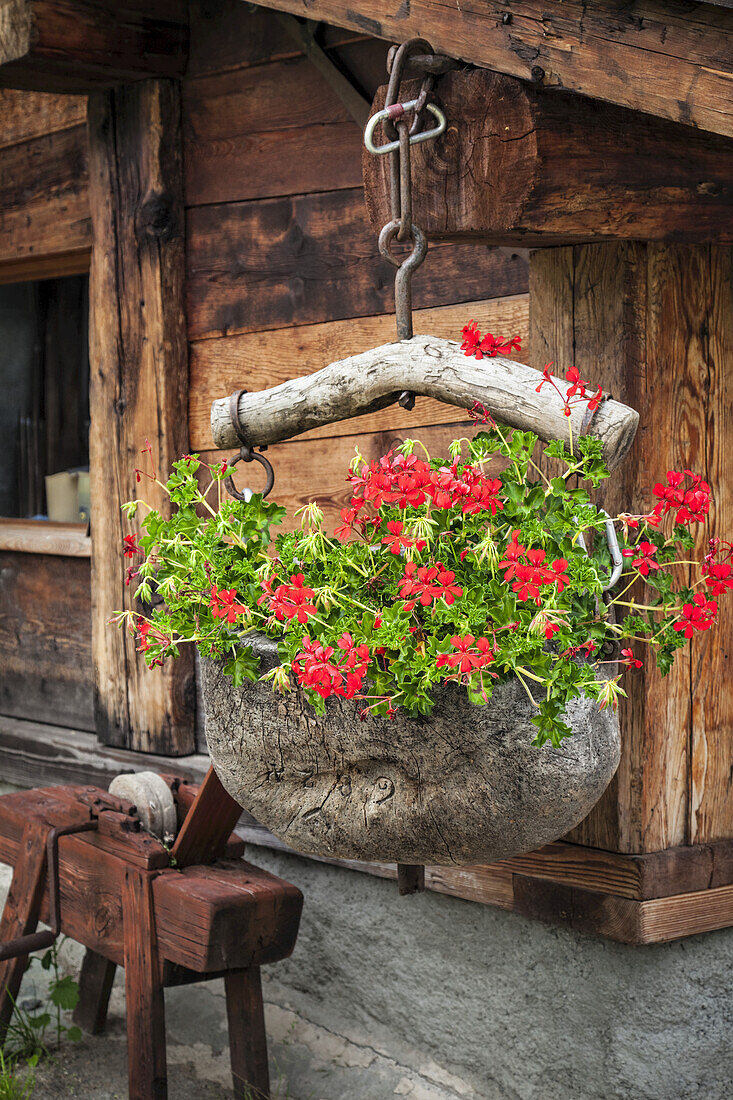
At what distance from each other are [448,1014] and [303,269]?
5.85 ft

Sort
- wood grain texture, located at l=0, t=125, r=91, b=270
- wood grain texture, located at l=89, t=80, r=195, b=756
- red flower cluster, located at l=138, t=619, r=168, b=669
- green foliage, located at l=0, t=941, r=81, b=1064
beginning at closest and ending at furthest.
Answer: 1. red flower cluster, located at l=138, t=619, r=168, b=669
2. green foliage, located at l=0, t=941, r=81, b=1064
3. wood grain texture, located at l=89, t=80, r=195, b=756
4. wood grain texture, located at l=0, t=125, r=91, b=270

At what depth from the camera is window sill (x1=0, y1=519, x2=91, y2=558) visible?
3.29 meters

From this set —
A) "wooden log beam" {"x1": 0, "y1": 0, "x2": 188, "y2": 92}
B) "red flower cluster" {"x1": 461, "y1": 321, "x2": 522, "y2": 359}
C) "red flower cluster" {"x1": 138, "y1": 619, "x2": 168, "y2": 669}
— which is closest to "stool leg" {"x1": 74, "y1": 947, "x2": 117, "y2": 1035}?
"red flower cluster" {"x1": 138, "y1": 619, "x2": 168, "y2": 669}

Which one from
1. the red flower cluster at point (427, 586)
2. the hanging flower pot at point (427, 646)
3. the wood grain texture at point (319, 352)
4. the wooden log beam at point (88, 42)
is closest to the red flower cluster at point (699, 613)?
the hanging flower pot at point (427, 646)

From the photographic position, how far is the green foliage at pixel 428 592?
1.25 m

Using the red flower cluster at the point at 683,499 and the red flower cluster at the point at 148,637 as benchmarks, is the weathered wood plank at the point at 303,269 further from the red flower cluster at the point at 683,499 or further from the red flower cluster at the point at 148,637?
the red flower cluster at the point at 148,637

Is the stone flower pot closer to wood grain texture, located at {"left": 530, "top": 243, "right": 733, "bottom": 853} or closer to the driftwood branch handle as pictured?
the driftwood branch handle

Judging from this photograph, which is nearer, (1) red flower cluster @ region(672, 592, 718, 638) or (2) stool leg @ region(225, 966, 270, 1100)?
(1) red flower cluster @ region(672, 592, 718, 638)

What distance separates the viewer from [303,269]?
103 inches

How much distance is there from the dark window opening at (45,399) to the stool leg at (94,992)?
1.48 m

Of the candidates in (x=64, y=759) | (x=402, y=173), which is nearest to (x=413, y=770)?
(x=402, y=173)

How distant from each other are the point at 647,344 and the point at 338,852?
1047 millimetres

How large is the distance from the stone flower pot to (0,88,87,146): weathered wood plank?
2.33 m

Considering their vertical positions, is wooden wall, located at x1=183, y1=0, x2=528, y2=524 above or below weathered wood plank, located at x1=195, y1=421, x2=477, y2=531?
above
